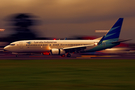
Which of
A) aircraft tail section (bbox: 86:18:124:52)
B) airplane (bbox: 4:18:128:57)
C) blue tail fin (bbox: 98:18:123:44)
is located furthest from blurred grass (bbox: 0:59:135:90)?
blue tail fin (bbox: 98:18:123:44)

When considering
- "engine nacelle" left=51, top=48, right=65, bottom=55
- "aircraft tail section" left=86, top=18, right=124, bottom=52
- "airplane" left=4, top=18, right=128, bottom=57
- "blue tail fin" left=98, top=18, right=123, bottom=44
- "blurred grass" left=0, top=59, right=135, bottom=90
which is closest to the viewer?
"blurred grass" left=0, top=59, right=135, bottom=90

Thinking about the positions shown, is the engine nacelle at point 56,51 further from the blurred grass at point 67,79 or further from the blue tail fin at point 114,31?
the blurred grass at point 67,79

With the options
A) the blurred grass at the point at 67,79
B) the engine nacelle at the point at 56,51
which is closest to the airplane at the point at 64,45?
the engine nacelle at the point at 56,51

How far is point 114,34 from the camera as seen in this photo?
127ft

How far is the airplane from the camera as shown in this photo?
36.5 meters

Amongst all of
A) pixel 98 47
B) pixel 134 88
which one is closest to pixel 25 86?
pixel 134 88

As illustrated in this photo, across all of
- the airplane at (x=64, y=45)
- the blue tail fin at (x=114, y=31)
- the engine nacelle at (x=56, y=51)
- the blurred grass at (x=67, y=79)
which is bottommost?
the blurred grass at (x=67, y=79)

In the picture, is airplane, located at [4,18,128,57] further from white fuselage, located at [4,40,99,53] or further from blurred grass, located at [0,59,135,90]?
blurred grass, located at [0,59,135,90]

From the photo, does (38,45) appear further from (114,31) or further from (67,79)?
(67,79)

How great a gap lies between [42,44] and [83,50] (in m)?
8.02

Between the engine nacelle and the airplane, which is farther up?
the airplane

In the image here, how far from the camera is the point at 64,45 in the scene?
125 ft

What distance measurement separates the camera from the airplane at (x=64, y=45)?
36.5 m

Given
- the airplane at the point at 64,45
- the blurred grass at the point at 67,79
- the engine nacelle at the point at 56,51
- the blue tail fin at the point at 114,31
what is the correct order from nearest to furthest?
the blurred grass at the point at 67,79
the engine nacelle at the point at 56,51
the airplane at the point at 64,45
the blue tail fin at the point at 114,31
